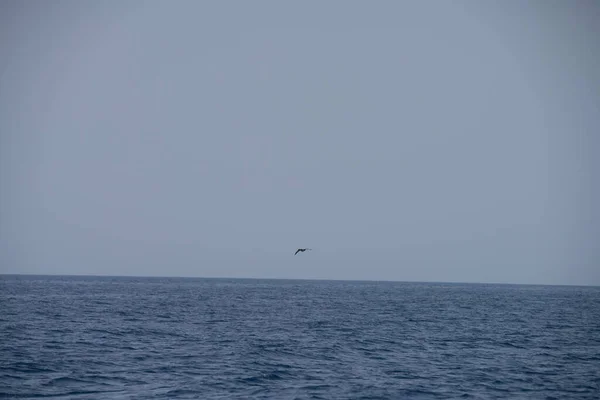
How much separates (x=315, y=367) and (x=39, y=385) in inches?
521

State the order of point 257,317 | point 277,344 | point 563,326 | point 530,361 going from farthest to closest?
point 257,317, point 563,326, point 277,344, point 530,361

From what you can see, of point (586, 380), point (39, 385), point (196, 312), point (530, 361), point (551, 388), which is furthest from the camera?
point (196, 312)

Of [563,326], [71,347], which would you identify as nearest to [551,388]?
[71,347]

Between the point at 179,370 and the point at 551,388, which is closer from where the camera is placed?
the point at 551,388

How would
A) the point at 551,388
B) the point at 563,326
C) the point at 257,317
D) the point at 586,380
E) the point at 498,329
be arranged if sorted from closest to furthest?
the point at 551,388 < the point at 586,380 < the point at 498,329 < the point at 563,326 < the point at 257,317

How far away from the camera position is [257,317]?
6091 centimetres

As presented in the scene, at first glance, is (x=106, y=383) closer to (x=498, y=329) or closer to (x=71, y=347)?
(x=71, y=347)

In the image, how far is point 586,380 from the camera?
100ft

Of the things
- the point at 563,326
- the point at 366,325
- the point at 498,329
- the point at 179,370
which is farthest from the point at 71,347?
the point at 563,326

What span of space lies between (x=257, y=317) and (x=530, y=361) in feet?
101

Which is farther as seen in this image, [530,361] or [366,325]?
[366,325]

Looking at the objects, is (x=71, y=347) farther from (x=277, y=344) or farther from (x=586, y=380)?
(x=586, y=380)

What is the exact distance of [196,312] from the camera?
6531 centimetres

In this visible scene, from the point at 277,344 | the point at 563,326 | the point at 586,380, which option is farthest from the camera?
the point at 563,326
